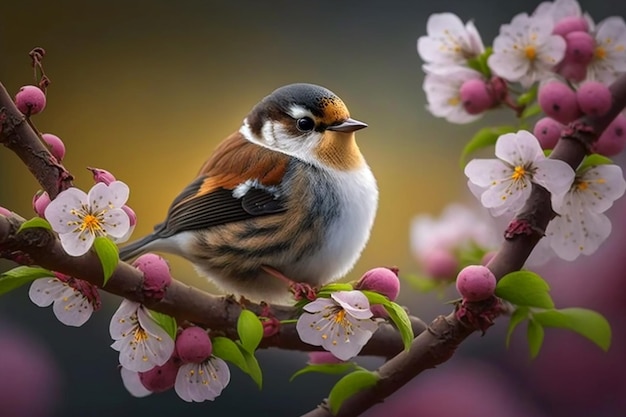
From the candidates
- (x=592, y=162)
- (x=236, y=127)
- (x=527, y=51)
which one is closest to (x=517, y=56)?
(x=527, y=51)

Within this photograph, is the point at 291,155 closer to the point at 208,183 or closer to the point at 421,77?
the point at 208,183

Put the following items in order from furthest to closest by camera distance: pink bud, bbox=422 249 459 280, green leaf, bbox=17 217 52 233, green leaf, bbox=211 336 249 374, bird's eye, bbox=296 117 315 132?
pink bud, bbox=422 249 459 280, bird's eye, bbox=296 117 315 132, green leaf, bbox=211 336 249 374, green leaf, bbox=17 217 52 233

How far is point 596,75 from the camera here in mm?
819

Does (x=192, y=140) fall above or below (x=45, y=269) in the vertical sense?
below

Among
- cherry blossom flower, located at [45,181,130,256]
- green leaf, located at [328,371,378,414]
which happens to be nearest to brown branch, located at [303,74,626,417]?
green leaf, located at [328,371,378,414]

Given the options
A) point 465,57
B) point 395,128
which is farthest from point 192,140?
point 465,57

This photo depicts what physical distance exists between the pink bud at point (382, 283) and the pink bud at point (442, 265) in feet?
1.24

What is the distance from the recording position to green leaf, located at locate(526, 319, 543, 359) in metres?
0.71

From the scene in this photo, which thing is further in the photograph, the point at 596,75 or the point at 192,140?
the point at 192,140

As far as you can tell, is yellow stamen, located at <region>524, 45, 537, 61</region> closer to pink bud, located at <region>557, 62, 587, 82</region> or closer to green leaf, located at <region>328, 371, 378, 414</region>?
pink bud, located at <region>557, 62, 587, 82</region>

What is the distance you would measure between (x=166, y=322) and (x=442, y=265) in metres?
0.45

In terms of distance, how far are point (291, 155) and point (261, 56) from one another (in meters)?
1.54

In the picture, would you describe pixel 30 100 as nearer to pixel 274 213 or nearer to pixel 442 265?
pixel 274 213

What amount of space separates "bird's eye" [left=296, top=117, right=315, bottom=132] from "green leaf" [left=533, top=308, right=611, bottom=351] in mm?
266
